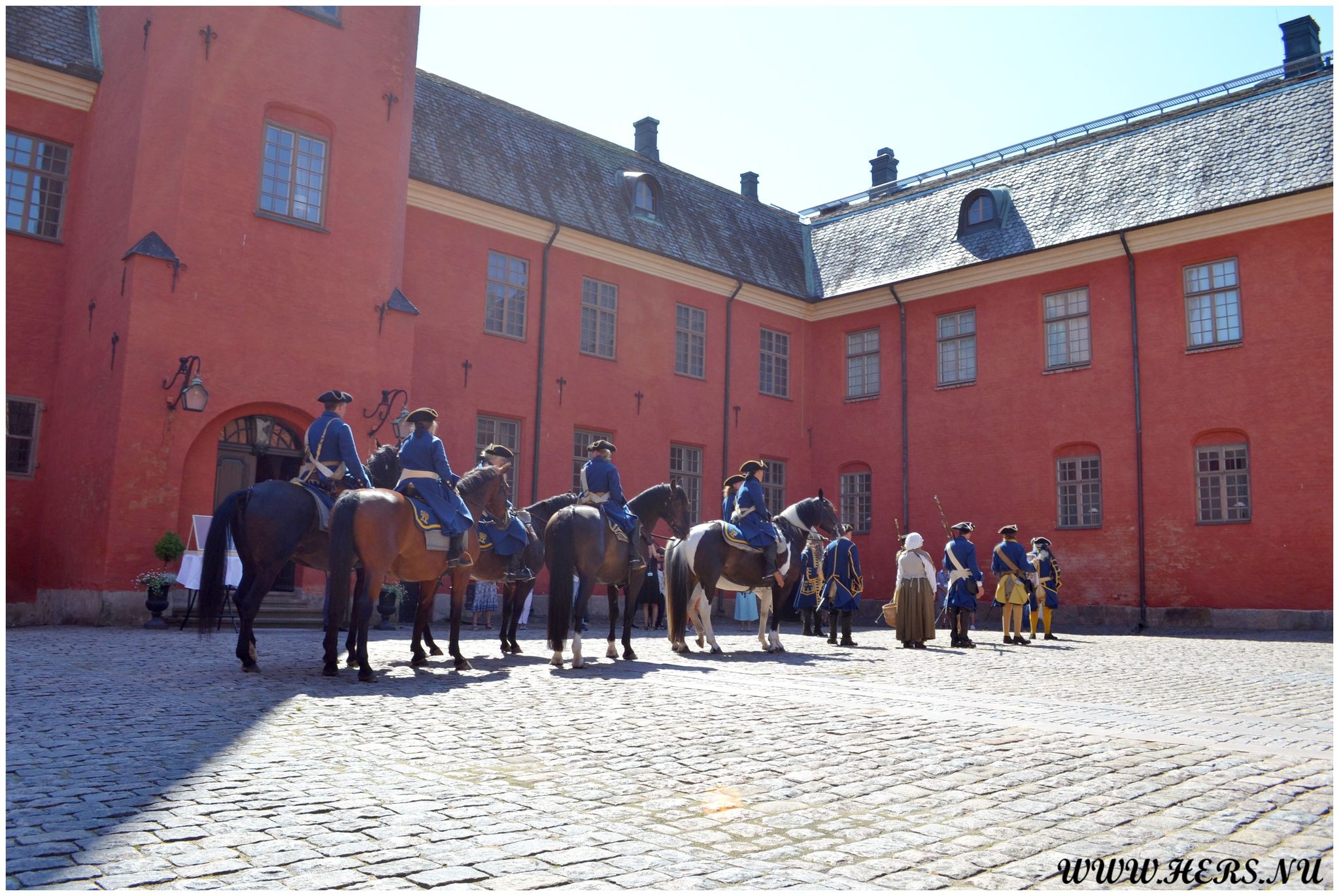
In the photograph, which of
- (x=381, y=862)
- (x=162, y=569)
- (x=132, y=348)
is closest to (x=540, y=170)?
(x=132, y=348)

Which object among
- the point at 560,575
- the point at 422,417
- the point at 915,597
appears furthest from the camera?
the point at 915,597

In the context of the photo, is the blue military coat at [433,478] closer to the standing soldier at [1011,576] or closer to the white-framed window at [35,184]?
the standing soldier at [1011,576]

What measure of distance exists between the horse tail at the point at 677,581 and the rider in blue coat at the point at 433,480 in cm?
388

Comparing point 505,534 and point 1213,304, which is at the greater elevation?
point 1213,304

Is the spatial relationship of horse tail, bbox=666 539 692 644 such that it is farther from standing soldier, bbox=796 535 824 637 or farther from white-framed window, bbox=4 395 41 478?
white-framed window, bbox=4 395 41 478

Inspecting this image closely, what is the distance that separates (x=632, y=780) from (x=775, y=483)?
884 inches

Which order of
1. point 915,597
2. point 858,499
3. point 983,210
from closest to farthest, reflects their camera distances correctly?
point 915,597
point 983,210
point 858,499

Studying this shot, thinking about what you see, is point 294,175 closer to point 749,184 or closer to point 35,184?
point 35,184

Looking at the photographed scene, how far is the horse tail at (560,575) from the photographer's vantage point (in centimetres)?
1048

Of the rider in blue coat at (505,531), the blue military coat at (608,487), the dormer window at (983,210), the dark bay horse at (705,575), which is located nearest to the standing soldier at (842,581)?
the dark bay horse at (705,575)

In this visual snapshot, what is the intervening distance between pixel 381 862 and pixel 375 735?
2.63 m

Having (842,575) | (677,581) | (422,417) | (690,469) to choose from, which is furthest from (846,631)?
(690,469)

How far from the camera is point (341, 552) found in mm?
9164

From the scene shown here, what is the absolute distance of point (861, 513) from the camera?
88.0ft
